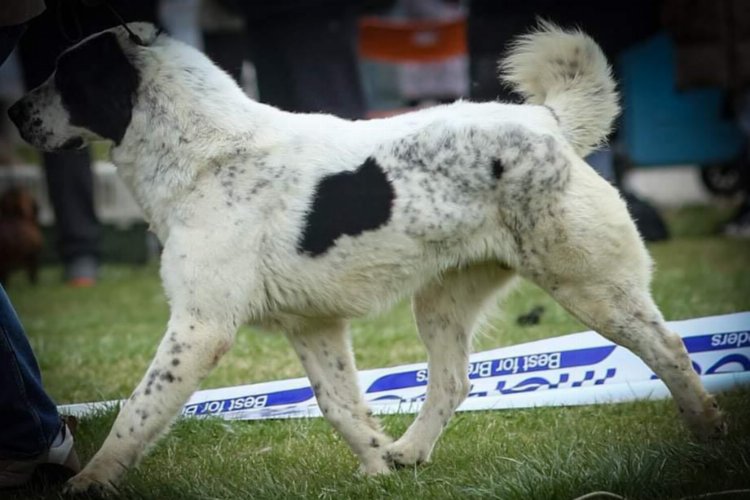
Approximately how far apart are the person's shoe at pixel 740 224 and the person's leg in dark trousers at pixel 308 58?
3333 millimetres

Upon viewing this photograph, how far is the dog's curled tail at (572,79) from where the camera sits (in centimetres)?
377

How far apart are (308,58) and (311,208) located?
4.65 m

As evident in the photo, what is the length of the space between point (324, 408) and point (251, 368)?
175 centimetres

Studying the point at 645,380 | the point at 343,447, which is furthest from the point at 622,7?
the point at 343,447

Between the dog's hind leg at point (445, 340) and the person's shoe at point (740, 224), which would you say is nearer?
the dog's hind leg at point (445, 340)

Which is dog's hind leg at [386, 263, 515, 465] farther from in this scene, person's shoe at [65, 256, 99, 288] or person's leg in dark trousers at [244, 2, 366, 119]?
person's shoe at [65, 256, 99, 288]

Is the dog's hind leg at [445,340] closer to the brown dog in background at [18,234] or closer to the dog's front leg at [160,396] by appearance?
the dog's front leg at [160,396]

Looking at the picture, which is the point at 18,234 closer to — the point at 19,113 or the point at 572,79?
the point at 19,113

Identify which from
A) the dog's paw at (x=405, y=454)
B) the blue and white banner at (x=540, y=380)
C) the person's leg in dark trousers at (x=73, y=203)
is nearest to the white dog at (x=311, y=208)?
the dog's paw at (x=405, y=454)

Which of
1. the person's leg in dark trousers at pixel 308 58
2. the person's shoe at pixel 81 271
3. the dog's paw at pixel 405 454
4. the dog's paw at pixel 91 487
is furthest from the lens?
the person's shoe at pixel 81 271

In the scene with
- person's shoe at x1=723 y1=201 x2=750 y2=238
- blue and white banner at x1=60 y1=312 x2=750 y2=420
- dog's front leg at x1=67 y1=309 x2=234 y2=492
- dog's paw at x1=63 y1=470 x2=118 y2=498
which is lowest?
person's shoe at x1=723 y1=201 x2=750 y2=238

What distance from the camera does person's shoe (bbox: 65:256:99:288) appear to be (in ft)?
29.9

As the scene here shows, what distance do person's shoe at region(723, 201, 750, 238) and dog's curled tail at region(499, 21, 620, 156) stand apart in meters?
6.08

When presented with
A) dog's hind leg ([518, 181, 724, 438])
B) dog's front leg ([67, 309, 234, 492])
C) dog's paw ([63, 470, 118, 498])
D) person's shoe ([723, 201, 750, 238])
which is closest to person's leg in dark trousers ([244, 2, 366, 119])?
person's shoe ([723, 201, 750, 238])
